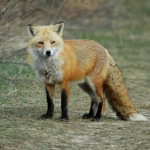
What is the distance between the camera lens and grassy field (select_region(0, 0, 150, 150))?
823 cm

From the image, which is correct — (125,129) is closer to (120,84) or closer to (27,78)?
(120,84)

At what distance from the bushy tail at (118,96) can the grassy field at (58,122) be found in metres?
0.17

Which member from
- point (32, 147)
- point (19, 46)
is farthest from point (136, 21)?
point (32, 147)

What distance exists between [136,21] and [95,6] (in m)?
8.18

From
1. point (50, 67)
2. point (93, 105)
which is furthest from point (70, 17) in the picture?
point (50, 67)

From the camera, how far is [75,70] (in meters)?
9.72

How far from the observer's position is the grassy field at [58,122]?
324 inches

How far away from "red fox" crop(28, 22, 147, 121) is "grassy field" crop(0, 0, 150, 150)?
0.82 feet

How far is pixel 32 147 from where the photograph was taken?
311 inches

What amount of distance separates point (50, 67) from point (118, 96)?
1179 millimetres

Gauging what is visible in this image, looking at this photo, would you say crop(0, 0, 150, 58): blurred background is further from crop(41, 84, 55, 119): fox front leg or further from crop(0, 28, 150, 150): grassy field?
crop(41, 84, 55, 119): fox front leg

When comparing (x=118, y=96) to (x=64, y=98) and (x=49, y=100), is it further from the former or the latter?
(x=49, y=100)

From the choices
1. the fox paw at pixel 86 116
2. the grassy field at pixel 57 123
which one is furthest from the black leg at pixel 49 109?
the fox paw at pixel 86 116

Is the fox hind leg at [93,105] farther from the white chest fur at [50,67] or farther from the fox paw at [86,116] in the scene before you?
the white chest fur at [50,67]
